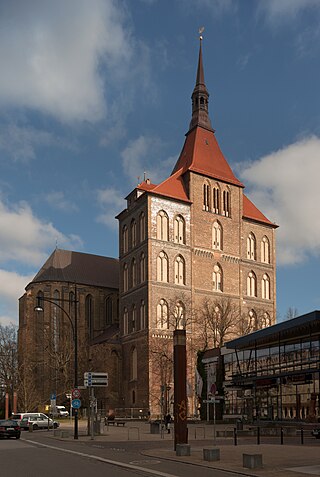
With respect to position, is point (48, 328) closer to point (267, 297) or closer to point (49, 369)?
point (49, 369)

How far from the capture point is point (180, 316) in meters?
73.8

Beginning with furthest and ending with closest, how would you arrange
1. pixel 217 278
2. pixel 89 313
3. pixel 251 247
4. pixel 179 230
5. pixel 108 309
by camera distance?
pixel 108 309 < pixel 89 313 < pixel 251 247 < pixel 217 278 < pixel 179 230

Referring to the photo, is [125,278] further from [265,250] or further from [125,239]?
[265,250]

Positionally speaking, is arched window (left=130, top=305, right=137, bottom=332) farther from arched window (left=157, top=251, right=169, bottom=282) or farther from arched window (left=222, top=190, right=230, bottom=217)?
arched window (left=222, top=190, right=230, bottom=217)

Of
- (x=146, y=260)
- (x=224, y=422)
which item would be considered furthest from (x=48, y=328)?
(x=224, y=422)

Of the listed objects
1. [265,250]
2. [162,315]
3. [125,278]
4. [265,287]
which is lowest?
[162,315]

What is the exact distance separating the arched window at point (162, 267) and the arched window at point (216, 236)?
285 inches

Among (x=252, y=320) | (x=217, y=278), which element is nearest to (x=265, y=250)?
(x=217, y=278)

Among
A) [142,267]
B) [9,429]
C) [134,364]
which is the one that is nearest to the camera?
[9,429]

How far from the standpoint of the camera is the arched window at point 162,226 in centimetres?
7512

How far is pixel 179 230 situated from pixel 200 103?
22502 mm

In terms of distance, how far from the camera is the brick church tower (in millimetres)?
72375

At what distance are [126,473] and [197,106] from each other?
77331 mm

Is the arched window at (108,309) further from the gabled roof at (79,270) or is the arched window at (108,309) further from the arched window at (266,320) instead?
the arched window at (266,320)
